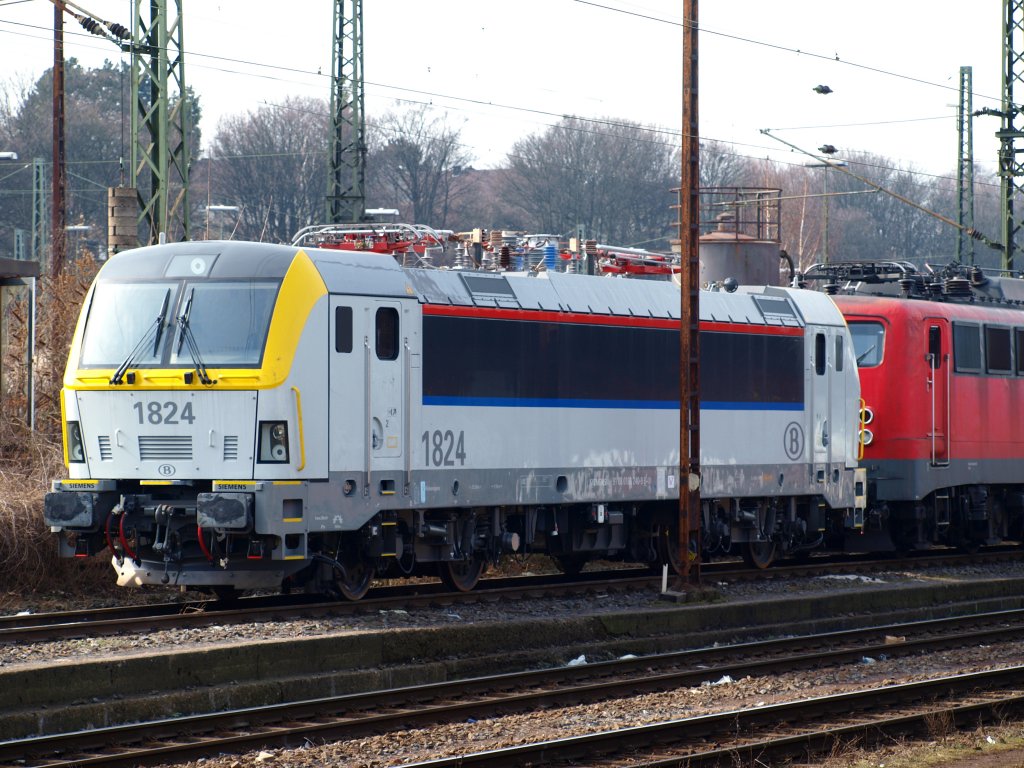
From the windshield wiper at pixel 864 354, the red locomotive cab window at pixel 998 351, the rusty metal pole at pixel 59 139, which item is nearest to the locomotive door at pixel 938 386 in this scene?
the windshield wiper at pixel 864 354

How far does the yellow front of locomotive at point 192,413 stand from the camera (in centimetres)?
1440

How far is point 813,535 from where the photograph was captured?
872 inches

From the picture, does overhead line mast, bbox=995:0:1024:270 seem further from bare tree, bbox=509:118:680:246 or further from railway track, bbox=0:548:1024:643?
bare tree, bbox=509:118:680:246

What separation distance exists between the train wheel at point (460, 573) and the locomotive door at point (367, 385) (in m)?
1.87

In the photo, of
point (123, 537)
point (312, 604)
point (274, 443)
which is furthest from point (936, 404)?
point (123, 537)

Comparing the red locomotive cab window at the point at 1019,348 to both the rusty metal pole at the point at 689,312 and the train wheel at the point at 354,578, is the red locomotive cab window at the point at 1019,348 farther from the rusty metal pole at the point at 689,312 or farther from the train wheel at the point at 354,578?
the train wheel at the point at 354,578

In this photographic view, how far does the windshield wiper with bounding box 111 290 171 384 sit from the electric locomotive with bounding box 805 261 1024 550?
11518 mm

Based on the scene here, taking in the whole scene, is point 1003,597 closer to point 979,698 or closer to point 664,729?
point 979,698

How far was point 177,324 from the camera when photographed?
14.8 m

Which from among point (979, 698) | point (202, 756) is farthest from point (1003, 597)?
point (202, 756)

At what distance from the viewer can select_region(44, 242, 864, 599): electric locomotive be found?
47.5 feet

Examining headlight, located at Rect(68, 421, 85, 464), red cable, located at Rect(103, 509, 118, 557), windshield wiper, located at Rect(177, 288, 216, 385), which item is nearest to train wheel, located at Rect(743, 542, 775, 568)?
windshield wiper, located at Rect(177, 288, 216, 385)

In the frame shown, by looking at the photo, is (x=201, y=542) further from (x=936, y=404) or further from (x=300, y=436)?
(x=936, y=404)

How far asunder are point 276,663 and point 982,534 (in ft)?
49.0
